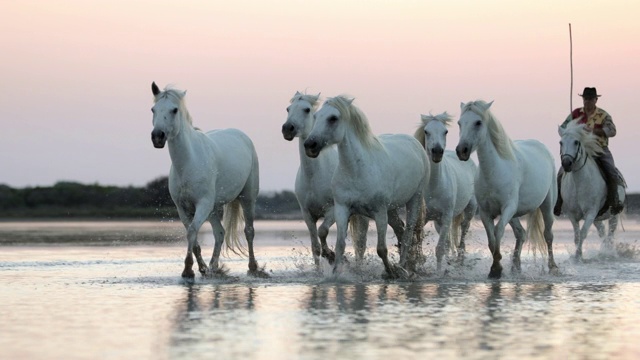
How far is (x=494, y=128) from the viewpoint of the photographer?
1321 cm

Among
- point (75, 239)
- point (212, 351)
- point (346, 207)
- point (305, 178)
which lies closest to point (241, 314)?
point (212, 351)

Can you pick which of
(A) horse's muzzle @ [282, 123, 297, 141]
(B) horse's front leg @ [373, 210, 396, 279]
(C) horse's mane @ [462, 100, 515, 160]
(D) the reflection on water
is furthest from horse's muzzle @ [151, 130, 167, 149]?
(C) horse's mane @ [462, 100, 515, 160]

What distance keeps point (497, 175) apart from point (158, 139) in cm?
393

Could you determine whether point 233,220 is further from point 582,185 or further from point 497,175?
point 582,185

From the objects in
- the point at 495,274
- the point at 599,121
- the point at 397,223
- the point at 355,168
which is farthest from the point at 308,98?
the point at 599,121

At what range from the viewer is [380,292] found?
36.1 feet

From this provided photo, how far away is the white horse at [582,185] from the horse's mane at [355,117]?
480 centimetres

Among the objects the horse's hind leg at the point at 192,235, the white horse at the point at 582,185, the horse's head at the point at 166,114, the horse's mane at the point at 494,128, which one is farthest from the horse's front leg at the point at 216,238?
the white horse at the point at 582,185

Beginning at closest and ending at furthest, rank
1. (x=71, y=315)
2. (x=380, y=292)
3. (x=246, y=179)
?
(x=71, y=315), (x=380, y=292), (x=246, y=179)

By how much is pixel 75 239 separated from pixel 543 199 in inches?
483

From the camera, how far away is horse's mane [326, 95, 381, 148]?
12273 millimetres

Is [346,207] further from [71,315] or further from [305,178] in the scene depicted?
[71,315]

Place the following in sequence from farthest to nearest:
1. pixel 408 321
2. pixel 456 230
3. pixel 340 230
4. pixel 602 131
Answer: pixel 602 131 → pixel 456 230 → pixel 340 230 → pixel 408 321

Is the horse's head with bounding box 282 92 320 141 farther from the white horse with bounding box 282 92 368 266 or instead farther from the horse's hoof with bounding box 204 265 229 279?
the horse's hoof with bounding box 204 265 229 279
